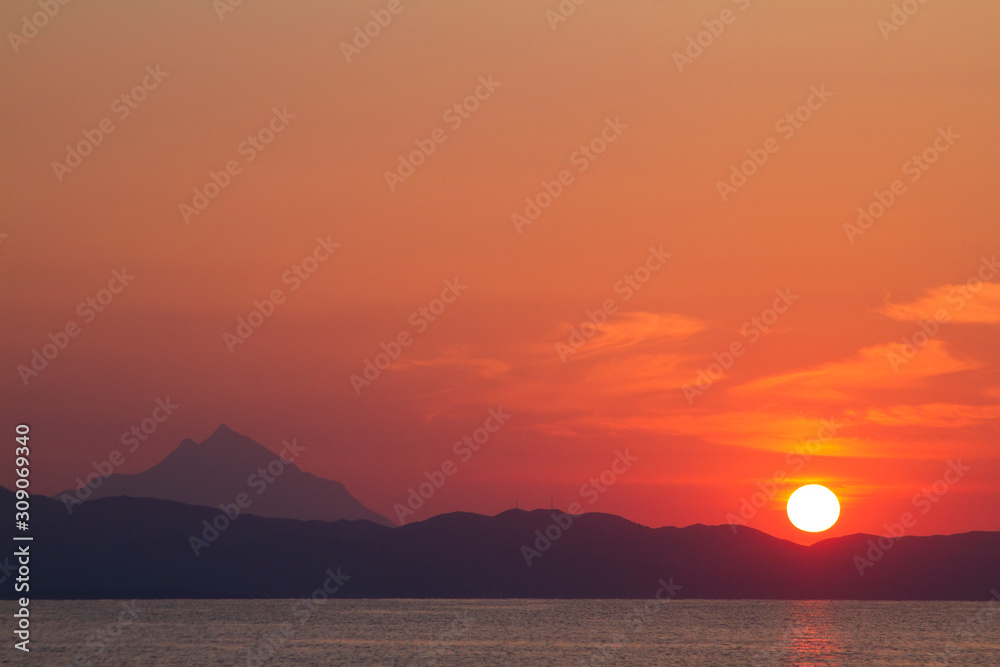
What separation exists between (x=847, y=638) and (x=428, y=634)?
71311 mm

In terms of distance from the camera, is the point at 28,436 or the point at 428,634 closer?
the point at 28,436

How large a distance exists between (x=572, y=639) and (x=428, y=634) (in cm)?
2670

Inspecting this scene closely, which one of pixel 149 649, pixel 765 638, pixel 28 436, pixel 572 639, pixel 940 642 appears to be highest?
pixel 940 642

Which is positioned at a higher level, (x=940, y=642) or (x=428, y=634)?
(x=940, y=642)

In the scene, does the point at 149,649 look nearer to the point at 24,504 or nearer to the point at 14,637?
the point at 14,637

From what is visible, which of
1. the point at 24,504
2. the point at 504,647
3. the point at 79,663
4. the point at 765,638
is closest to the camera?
the point at 24,504

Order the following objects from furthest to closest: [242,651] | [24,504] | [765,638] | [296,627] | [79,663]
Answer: [296,627]
[765,638]
[242,651]
[79,663]
[24,504]

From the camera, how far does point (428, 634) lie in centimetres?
17962

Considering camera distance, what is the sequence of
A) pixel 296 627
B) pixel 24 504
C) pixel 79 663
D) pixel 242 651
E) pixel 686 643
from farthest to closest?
pixel 296 627 < pixel 686 643 < pixel 242 651 < pixel 79 663 < pixel 24 504

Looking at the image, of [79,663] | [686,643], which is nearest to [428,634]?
[686,643]

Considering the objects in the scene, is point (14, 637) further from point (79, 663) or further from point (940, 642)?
point (940, 642)

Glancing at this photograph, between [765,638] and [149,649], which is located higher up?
[765,638]

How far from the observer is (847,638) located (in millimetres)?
183625

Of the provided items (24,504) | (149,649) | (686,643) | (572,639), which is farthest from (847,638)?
(24,504)
